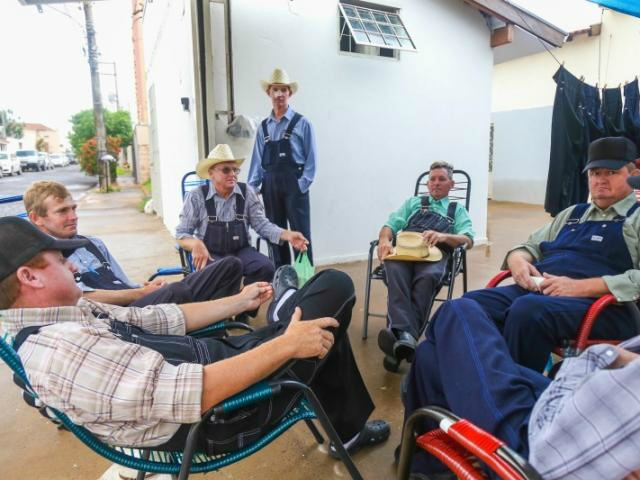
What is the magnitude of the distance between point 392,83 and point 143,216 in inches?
249

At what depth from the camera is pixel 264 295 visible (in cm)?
192

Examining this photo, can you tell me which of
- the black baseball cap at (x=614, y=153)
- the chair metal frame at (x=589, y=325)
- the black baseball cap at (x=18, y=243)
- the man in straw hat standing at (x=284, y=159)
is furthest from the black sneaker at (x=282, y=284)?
the man in straw hat standing at (x=284, y=159)

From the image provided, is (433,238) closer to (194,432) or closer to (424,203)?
(424,203)

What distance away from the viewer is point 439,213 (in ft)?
9.81

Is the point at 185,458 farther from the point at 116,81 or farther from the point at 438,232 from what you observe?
the point at 116,81

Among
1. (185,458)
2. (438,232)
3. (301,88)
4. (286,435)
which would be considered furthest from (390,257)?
(301,88)

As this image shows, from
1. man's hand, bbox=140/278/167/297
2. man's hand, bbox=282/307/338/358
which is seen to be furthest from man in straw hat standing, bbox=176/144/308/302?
man's hand, bbox=282/307/338/358

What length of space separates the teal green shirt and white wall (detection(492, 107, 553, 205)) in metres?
8.28

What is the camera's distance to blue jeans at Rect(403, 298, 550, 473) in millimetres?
1045

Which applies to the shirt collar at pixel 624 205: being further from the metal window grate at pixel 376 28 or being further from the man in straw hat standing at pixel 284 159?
the metal window grate at pixel 376 28

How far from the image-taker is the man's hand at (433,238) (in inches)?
106

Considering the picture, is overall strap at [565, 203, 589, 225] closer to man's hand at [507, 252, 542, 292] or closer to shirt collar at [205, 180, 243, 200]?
man's hand at [507, 252, 542, 292]

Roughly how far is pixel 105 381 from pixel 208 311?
0.73 metres

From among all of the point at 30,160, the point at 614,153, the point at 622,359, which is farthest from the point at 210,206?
the point at 30,160
